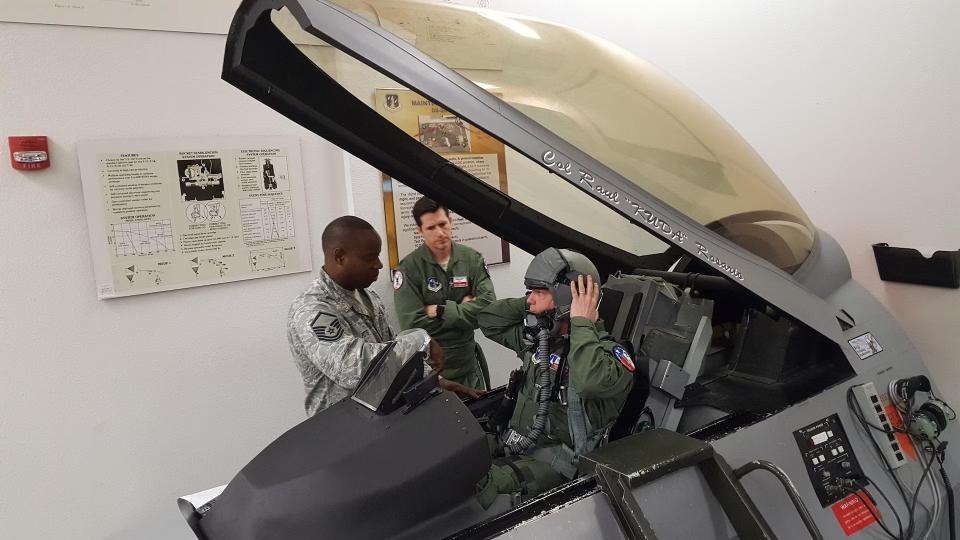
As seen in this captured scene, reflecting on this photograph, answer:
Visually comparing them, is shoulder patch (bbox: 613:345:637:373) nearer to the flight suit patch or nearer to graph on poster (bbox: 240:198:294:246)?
the flight suit patch

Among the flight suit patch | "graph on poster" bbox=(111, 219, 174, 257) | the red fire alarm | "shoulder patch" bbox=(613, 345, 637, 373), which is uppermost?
the red fire alarm

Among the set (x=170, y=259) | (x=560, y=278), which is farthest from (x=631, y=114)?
(x=170, y=259)

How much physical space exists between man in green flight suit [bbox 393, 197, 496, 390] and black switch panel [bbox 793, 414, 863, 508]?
1.52m

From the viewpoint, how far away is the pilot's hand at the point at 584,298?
156 centimetres

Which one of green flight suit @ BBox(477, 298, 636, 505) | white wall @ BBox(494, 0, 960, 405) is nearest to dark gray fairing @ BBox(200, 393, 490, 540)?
green flight suit @ BBox(477, 298, 636, 505)

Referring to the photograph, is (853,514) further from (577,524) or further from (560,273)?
(560,273)

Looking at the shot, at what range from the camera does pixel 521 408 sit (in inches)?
68.8

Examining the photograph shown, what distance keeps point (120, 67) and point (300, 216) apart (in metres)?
0.94

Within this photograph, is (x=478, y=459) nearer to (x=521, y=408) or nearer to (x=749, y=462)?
(x=521, y=408)

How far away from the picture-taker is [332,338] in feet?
6.12

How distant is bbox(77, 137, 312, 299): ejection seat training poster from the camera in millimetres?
2387

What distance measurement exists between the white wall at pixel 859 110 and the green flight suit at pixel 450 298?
4.55 feet

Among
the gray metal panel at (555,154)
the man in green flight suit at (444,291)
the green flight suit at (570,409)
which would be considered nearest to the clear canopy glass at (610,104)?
the gray metal panel at (555,154)

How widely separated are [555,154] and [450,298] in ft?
5.90
